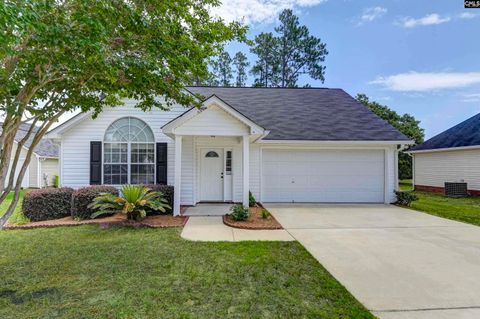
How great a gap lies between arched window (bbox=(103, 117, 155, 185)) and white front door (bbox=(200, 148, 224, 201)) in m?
2.00

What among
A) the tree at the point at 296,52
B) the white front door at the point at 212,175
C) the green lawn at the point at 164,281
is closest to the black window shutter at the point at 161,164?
the white front door at the point at 212,175

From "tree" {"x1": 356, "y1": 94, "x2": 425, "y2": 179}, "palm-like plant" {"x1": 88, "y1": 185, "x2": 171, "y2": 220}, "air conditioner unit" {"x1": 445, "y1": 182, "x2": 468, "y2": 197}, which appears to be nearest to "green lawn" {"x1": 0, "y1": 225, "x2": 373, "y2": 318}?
"palm-like plant" {"x1": 88, "y1": 185, "x2": 171, "y2": 220}

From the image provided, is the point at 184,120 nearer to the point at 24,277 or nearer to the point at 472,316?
the point at 24,277

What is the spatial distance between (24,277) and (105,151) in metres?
6.74

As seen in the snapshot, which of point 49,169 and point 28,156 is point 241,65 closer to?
point 49,169

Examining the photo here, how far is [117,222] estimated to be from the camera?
7559 mm

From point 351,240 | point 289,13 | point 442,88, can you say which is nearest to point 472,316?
A: point 351,240

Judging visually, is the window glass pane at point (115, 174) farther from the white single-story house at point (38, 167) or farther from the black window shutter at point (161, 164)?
the white single-story house at point (38, 167)

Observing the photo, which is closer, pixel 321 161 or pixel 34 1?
pixel 34 1

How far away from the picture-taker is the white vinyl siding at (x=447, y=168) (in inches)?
592

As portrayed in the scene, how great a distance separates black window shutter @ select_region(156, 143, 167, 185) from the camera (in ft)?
34.2

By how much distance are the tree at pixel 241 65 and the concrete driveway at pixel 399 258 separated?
27772mm

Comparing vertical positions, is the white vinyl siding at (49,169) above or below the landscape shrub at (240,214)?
above

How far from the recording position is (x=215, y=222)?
7.96m
